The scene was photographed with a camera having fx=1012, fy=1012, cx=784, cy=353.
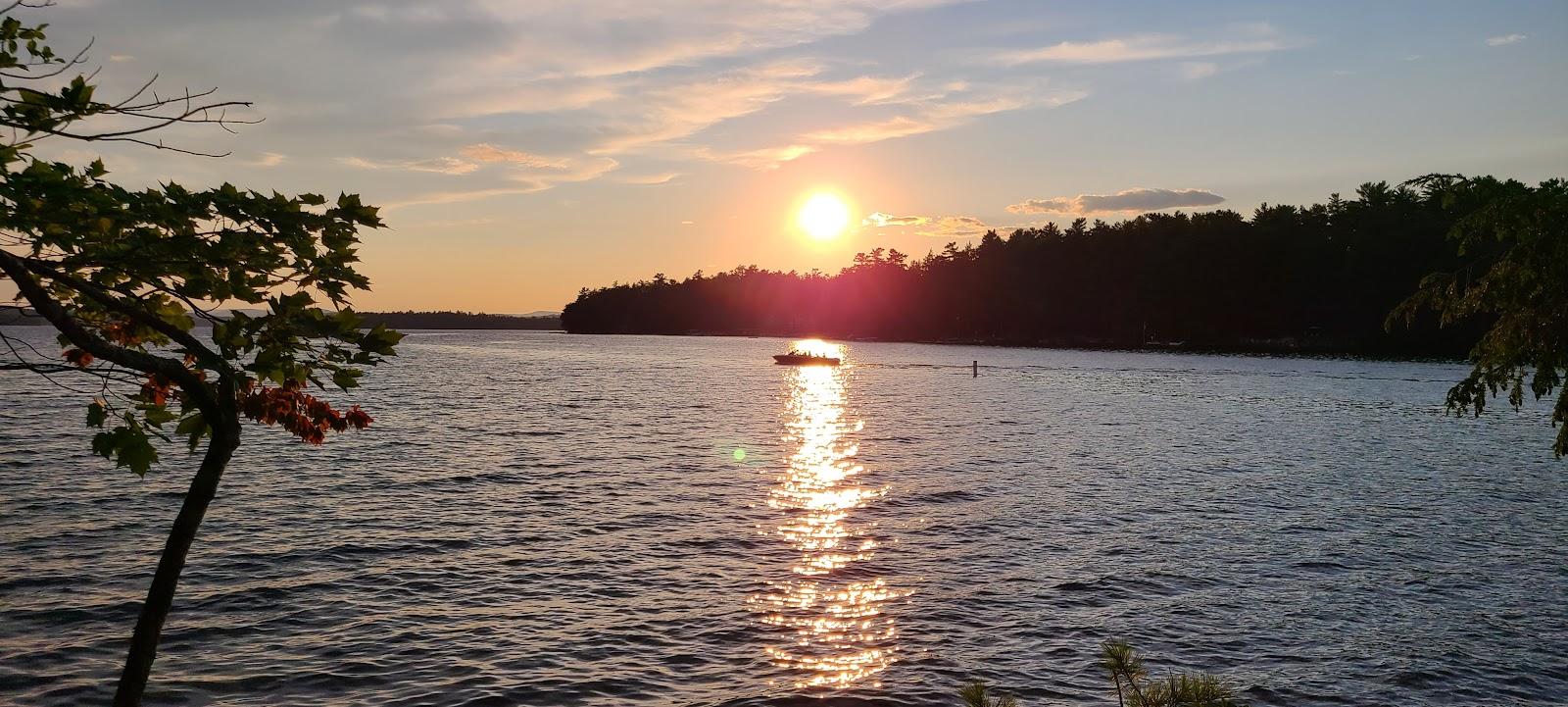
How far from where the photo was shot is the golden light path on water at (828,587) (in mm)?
16031

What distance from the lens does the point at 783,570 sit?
2211 cm

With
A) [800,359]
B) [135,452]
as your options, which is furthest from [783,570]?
[800,359]

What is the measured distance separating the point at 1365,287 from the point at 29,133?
187 meters

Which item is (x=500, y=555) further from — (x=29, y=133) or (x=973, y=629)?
(x=29, y=133)

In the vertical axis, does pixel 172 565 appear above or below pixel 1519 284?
below

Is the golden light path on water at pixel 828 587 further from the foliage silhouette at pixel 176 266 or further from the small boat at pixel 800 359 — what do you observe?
the small boat at pixel 800 359

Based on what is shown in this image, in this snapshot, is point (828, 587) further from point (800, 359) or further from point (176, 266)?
point (800, 359)

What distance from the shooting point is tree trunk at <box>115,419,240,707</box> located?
7.32 meters

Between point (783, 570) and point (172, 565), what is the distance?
1562cm

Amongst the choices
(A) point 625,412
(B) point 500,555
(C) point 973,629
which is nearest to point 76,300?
(C) point 973,629

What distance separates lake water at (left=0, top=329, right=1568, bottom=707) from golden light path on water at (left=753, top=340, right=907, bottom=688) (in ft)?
0.29

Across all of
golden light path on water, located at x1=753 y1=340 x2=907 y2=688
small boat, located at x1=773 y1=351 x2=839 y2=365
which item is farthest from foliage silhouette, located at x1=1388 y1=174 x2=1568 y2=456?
small boat, located at x1=773 y1=351 x2=839 y2=365

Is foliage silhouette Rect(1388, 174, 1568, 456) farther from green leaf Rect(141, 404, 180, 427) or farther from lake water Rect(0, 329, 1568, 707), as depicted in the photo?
green leaf Rect(141, 404, 180, 427)

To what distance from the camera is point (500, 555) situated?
75.2 feet
